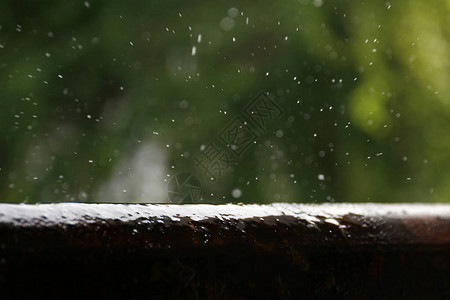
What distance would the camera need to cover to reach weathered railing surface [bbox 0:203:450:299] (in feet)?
2.45

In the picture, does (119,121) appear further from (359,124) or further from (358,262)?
(358,262)

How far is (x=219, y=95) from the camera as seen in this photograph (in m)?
7.54

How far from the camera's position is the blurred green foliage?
7191mm

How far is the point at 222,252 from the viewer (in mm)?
893

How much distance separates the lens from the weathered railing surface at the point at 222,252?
0.75m

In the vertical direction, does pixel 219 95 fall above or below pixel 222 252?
above

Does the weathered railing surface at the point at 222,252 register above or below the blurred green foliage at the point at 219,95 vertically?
below

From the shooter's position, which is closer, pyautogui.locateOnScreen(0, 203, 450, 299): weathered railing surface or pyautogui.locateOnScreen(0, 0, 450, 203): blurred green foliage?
pyautogui.locateOnScreen(0, 203, 450, 299): weathered railing surface

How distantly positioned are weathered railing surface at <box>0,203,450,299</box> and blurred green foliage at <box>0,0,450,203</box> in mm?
6191

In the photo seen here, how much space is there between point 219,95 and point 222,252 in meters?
6.71

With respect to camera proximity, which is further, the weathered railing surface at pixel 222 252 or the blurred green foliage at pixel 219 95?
the blurred green foliage at pixel 219 95

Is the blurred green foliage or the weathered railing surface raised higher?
the blurred green foliage

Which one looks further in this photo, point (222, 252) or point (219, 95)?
point (219, 95)

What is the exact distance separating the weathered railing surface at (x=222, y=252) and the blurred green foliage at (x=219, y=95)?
6191 millimetres
